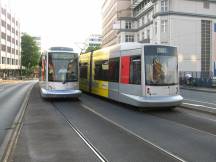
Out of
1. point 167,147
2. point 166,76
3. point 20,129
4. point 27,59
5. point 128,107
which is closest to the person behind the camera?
point 167,147

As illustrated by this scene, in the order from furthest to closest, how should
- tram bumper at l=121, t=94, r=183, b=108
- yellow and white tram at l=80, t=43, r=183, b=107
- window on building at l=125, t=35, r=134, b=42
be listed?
window on building at l=125, t=35, r=134, b=42 < yellow and white tram at l=80, t=43, r=183, b=107 < tram bumper at l=121, t=94, r=183, b=108

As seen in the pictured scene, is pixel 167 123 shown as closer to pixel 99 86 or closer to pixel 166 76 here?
pixel 166 76

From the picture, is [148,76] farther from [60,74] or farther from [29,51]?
[29,51]

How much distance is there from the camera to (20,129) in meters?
11.6

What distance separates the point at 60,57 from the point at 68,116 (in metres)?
6.77

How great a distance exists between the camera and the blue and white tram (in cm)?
2064

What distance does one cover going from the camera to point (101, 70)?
22094 millimetres

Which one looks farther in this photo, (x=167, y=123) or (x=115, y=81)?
(x=115, y=81)

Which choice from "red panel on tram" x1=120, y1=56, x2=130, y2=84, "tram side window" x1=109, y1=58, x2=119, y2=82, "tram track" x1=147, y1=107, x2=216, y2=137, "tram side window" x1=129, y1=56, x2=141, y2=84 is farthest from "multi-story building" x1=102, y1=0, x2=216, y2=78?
"tram track" x1=147, y1=107, x2=216, y2=137

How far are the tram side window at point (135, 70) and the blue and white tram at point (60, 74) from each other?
16.6 feet

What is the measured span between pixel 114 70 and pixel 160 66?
3.86 m

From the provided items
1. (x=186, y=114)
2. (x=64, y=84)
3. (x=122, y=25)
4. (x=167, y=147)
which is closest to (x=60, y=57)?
(x=64, y=84)

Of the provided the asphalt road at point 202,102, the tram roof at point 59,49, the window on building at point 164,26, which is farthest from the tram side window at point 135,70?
the window on building at point 164,26

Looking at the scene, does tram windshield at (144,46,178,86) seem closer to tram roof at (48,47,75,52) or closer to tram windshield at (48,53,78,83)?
tram windshield at (48,53,78,83)
